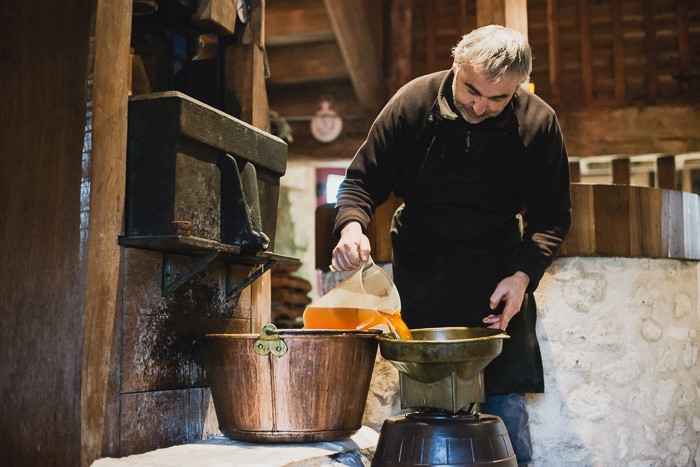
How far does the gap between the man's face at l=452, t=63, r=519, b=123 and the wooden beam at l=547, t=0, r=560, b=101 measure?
5.19m

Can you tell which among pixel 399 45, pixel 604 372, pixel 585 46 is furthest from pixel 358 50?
pixel 604 372

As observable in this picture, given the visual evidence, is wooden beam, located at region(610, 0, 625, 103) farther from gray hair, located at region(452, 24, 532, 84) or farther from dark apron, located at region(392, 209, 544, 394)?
gray hair, located at region(452, 24, 532, 84)

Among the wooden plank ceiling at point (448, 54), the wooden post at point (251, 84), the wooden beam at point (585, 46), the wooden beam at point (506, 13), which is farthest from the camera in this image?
the wooden beam at point (585, 46)

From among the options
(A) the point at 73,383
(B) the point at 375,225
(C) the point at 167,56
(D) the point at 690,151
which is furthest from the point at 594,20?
(A) the point at 73,383

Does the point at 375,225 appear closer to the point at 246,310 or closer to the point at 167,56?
the point at 246,310

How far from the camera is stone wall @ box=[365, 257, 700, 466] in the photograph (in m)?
4.07

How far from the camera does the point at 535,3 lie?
27.1 ft

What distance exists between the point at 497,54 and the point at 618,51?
5.67m

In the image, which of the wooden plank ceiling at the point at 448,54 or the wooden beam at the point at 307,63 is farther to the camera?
the wooden beam at the point at 307,63

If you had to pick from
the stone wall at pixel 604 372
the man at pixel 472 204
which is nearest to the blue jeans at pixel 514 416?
the man at pixel 472 204

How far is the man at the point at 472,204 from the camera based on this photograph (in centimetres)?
309

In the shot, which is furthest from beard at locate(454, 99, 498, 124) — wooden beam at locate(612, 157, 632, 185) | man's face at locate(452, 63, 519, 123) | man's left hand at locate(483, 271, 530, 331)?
wooden beam at locate(612, 157, 632, 185)

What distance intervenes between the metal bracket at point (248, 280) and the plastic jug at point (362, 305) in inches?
15.4

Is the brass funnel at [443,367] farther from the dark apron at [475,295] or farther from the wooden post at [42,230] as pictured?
the wooden post at [42,230]
